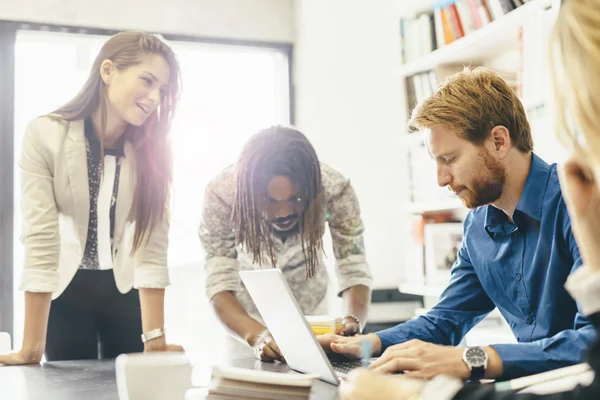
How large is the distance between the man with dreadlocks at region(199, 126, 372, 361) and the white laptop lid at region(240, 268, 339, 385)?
51 cm

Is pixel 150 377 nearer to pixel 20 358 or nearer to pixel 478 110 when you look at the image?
pixel 20 358

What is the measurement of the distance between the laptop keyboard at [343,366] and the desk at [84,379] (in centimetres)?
7

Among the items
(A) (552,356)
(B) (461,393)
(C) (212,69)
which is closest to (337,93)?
(C) (212,69)

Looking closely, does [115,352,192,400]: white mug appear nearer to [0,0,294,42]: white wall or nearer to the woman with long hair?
the woman with long hair

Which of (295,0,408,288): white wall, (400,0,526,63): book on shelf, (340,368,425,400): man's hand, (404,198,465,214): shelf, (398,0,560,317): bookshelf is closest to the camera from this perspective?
(340,368,425,400): man's hand

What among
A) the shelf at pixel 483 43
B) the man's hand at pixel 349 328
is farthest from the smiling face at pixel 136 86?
the shelf at pixel 483 43

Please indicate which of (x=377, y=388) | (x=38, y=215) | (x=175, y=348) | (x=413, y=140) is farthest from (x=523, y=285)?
(x=413, y=140)

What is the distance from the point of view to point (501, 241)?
1438mm

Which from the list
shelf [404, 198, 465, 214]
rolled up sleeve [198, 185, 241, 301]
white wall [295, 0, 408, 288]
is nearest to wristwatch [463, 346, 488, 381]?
rolled up sleeve [198, 185, 241, 301]

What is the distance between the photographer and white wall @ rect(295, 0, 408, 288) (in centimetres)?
361

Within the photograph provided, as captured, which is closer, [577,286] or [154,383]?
[577,286]

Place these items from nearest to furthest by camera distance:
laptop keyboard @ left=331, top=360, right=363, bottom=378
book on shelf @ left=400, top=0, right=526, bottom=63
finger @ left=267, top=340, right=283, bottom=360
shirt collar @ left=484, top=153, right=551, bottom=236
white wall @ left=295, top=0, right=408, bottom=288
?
1. laptop keyboard @ left=331, top=360, right=363, bottom=378
2. shirt collar @ left=484, top=153, right=551, bottom=236
3. finger @ left=267, top=340, right=283, bottom=360
4. book on shelf @ left=400, top=0, right=526, bottom=63
5. white wall @ left=295, top=0, right=408, bottom=288

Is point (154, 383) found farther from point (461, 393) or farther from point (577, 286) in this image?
point (577, 286)

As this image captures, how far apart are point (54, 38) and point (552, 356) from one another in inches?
124
